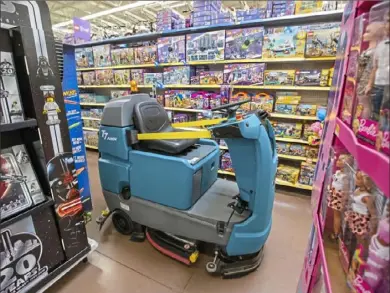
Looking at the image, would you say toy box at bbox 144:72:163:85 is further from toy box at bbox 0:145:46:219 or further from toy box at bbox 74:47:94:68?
toy box at bbox 0:145:46:219

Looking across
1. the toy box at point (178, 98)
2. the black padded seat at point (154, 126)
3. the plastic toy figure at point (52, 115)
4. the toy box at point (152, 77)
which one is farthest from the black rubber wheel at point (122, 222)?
the toy box at point (152, 77)

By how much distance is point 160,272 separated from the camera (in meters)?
1.63

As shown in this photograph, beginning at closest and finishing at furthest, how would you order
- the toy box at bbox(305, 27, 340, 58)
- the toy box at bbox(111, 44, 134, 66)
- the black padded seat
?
the black padded seat → the toy box at bbox(305, 27, 340, 58) → the toy box at bbox(111, 44, 134, 66)

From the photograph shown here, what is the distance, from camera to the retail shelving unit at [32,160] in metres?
1.16

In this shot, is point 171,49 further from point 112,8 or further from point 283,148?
point 112,8

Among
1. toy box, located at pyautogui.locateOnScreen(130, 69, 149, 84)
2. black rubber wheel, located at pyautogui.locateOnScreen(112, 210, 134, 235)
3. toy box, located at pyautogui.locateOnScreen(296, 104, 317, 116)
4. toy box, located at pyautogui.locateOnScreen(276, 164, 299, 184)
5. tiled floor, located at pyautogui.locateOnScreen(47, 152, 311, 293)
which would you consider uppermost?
toy box, located at pyautogui.locateOnScreen(130, 69, 149, 84)

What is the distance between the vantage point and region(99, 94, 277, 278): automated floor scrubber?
141 cm

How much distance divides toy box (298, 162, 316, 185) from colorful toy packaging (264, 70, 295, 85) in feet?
3.24

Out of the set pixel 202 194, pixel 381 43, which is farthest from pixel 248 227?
pixel 381 43

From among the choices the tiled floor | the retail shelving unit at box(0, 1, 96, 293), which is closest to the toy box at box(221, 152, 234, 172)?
the tiled floor

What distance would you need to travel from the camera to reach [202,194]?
1.88m

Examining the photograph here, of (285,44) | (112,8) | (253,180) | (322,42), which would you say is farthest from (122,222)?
(112,8)

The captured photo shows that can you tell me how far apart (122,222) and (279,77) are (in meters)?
2.31

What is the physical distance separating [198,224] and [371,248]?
4.08ft
